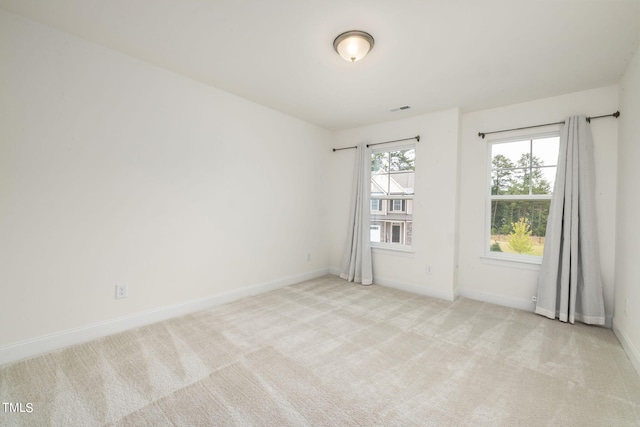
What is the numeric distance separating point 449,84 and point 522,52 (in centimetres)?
69

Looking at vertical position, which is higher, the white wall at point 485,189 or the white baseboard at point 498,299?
the white wall at point 485,189

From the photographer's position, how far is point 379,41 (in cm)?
219

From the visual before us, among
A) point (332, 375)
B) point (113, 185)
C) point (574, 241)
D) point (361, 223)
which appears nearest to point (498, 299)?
point (574, 241)

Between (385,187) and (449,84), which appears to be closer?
(449,84)

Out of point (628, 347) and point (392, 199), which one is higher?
point (392, 199)

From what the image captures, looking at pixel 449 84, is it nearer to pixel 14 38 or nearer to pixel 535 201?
pixel 535 201

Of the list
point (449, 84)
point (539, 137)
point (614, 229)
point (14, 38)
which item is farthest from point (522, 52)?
point (14, 38)

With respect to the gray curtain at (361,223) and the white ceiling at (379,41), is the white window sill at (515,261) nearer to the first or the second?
the gray curtain at (361,223)

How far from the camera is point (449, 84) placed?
2.90 metres

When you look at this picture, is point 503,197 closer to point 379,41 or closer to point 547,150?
point 547,150

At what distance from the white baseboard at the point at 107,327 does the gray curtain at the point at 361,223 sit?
155 cm

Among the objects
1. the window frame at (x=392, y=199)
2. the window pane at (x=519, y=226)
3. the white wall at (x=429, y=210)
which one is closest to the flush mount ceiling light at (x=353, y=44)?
the white wall at (x=429, y=210)

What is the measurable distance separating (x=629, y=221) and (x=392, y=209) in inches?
96.5

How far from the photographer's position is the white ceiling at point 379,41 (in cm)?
186
